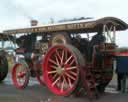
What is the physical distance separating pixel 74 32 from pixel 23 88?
116 inches

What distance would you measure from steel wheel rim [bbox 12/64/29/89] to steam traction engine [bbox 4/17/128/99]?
1525 millimetres

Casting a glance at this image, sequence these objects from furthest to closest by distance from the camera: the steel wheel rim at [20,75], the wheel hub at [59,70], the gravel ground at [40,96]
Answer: the steel wheel rim at [20,75] < the wheel hub at [59,70] < the gravel ground at [40,96]

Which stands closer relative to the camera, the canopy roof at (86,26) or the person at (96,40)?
the canopy roof at (86,26)

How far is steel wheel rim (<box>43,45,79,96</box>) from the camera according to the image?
39.7 feet

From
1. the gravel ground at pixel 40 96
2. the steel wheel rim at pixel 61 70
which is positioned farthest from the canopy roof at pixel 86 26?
the gravel ground at pixel 40 96

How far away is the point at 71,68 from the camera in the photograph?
12.2 meters

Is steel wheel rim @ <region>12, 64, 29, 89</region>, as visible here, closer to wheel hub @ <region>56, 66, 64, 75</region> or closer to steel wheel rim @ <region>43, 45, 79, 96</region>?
steel wheel rim @ <region>43, 45, 79, 96</region>

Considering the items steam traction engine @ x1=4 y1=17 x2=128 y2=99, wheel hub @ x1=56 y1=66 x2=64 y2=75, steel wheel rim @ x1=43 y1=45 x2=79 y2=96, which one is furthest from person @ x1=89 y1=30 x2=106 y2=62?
wheel hub @ x1=56 y1=66 x2=64 y2=75

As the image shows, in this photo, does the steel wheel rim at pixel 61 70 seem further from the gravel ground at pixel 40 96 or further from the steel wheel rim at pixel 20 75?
the steel wheel rim at pixel 20 75

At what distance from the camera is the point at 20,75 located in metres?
14.9

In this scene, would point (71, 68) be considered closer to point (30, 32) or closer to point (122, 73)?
point (122, 73)

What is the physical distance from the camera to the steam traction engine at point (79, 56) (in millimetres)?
12000

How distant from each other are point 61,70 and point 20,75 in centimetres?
290

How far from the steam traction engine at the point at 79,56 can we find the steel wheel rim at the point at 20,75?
1525 mm
